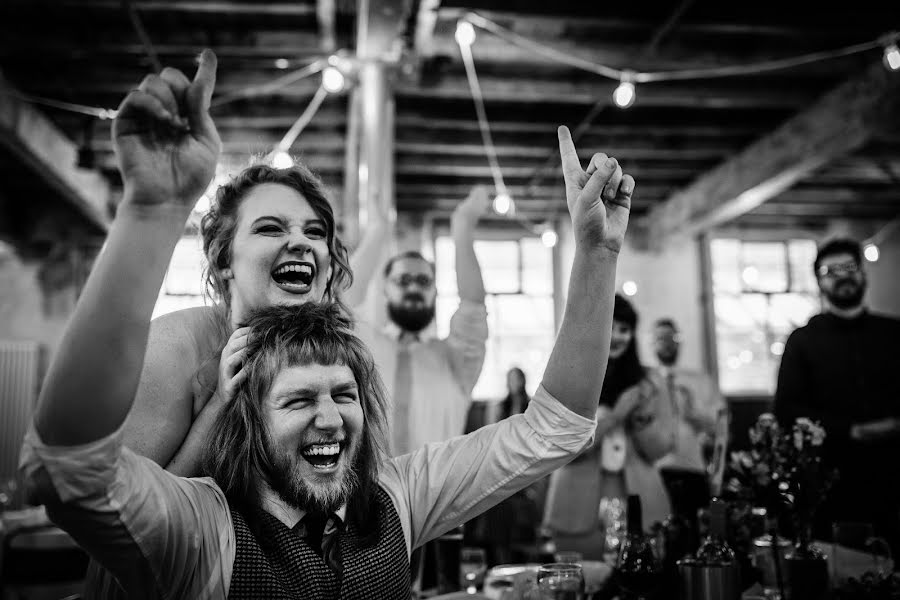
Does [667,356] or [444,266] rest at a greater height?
[444,266]

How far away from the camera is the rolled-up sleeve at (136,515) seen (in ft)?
2.42

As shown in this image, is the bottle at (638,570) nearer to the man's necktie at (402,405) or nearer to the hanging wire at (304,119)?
the man's necktie at (402,405)

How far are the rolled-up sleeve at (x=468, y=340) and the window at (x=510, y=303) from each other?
642 cm

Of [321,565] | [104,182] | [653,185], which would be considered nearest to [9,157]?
[104,182]

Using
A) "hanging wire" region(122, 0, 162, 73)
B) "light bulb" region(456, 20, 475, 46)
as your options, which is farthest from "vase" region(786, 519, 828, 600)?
"hanging wire" region(122, 0, 162, 73)

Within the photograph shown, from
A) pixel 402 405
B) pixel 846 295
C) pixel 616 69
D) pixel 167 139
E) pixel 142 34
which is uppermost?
pixel 616 69

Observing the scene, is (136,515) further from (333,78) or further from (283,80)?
(283,80)

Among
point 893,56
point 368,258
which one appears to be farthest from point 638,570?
point 893,56

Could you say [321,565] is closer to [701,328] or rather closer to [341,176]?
[341,176]

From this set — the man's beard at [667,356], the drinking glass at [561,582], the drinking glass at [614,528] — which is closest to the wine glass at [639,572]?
the drinking glass at [561,582]

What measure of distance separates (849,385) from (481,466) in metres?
2.09

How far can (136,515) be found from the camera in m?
0.85

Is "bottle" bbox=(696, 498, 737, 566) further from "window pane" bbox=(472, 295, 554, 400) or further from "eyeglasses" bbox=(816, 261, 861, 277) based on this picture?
"window pane" bbox=(472, 295, 554, 400)

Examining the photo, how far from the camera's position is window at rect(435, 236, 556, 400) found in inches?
366
